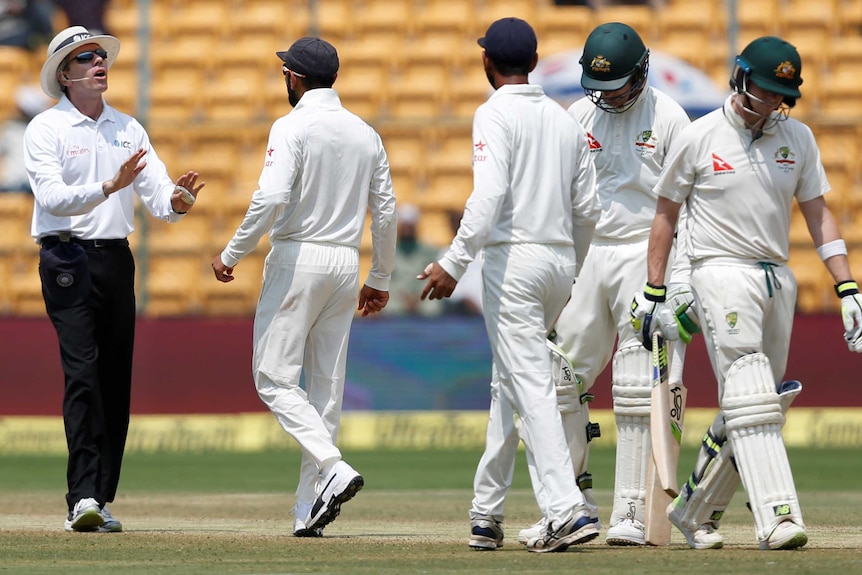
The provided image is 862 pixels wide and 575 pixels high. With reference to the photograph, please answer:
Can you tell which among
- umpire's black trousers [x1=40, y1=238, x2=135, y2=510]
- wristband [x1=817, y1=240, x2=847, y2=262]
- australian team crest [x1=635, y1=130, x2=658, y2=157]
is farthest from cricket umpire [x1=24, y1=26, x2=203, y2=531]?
wristband [x1=817, y1=240, x2=847, y2=262]

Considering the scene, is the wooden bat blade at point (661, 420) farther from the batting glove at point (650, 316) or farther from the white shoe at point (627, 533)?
the white shoe at point (627, 533)

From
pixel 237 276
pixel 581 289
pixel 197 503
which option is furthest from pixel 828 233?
pixel 237 276

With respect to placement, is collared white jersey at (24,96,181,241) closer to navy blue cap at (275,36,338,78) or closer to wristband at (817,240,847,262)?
navy blue cap at (275,36,338,78)

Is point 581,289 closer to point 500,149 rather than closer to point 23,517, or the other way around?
point 500,149

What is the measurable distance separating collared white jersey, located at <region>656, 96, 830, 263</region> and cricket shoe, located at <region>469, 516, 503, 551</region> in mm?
1311

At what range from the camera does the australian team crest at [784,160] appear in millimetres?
6042

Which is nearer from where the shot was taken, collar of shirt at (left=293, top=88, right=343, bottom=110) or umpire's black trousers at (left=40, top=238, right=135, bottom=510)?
collar of shirt at (left=293, top=88, right=343, bottom=110)

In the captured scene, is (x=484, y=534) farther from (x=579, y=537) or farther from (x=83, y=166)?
(x=83, y=166)

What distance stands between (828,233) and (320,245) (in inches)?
84.8

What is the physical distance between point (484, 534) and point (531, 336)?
802mm

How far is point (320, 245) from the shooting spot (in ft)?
22.4

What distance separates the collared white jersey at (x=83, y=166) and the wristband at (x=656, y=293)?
2.44m

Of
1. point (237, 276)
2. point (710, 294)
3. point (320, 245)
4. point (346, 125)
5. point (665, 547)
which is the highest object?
point (237, 276)

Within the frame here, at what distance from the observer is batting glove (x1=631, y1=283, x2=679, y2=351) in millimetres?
6246
